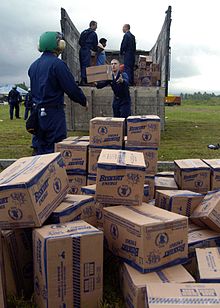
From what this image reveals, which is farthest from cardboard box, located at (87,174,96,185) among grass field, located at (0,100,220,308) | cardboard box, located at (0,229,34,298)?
cardboard box, located at (0,229,34,298)

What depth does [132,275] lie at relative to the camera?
2420 mm

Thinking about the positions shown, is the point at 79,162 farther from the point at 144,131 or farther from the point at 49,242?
the point at 49,242

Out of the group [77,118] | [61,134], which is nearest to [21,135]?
[77,118]

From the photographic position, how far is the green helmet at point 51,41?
13.6 feet

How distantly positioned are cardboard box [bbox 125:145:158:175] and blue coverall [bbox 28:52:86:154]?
89cm

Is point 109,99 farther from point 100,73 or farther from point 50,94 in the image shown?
point 50,94

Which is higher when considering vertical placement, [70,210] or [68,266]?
[70,210]

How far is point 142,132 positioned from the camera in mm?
4039

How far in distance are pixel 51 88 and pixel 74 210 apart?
1.90 m

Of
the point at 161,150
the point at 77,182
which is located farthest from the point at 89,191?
the point at 161,150

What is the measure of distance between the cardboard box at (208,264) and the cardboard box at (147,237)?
124mm

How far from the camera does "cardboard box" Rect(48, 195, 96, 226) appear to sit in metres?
2.65

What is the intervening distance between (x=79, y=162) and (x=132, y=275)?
1808 mm

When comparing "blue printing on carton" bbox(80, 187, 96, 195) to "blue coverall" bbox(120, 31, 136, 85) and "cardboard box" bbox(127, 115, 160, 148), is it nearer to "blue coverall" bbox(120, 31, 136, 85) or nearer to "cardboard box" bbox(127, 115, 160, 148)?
"cardboard box" bbox(127, 115, 160, 148)
